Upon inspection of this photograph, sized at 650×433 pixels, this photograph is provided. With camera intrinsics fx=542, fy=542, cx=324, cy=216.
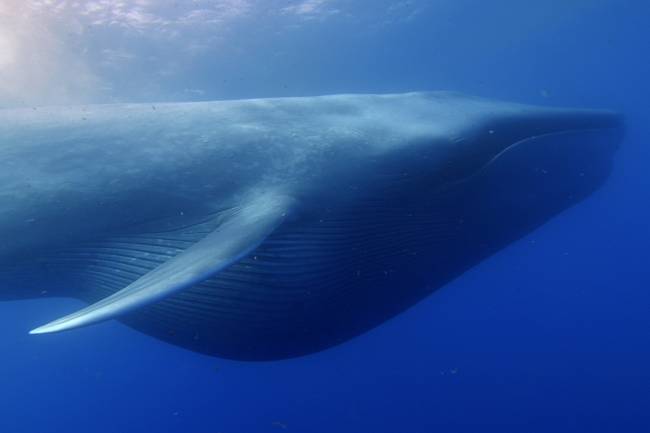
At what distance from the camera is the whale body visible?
431cm

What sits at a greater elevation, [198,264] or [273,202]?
[273,202]

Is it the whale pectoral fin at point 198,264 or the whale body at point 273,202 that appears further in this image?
the whale body at point 273,202

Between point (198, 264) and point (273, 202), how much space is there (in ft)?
3.18

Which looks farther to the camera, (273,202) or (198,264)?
(273,202)

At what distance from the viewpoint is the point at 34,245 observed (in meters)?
4.27

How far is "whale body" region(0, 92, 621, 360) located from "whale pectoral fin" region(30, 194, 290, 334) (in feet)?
0.10

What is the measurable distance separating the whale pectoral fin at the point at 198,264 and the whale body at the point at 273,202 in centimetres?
3

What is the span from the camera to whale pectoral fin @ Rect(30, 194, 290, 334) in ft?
10.7

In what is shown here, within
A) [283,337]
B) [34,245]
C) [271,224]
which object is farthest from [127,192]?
[283,337]

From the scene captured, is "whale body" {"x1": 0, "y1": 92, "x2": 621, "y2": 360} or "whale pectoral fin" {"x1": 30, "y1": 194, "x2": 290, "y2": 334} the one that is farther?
"whale body" {"x1": 0, "y1": 92, "x2": 621, "y2": 360}

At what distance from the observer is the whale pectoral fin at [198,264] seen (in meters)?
3.26

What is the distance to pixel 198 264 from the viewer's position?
11.5ft

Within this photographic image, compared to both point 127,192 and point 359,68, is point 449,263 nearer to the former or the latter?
point 127,192

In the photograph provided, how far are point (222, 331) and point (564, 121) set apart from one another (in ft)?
12.0
